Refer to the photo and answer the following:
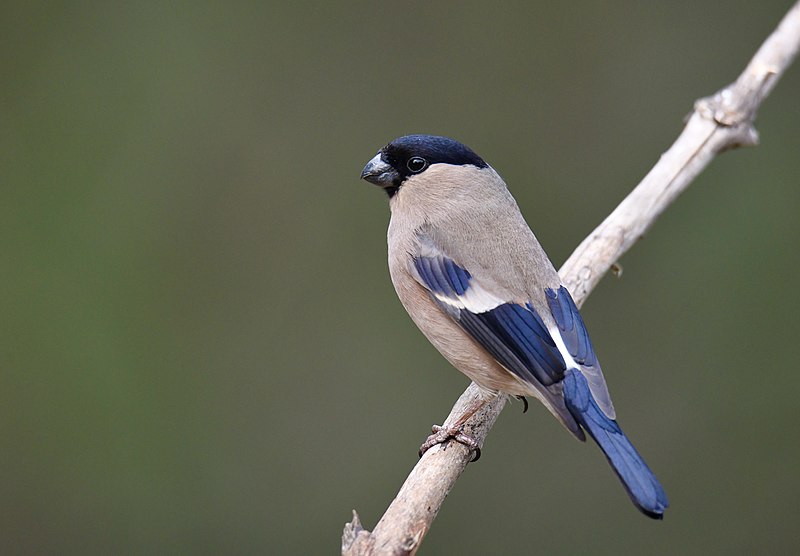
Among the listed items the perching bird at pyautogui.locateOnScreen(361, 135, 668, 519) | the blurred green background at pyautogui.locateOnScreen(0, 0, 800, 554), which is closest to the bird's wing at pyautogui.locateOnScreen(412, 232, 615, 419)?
the perching bird at pyautogui.locateOnScreen(361, 135, 668, 519)

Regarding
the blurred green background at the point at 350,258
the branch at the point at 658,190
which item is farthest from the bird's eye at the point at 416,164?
the blurred green background at the point at 350,258

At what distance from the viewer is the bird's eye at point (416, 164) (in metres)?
3.03

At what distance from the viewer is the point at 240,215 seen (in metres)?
4.91

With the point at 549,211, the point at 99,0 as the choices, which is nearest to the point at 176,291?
the point at 99,0

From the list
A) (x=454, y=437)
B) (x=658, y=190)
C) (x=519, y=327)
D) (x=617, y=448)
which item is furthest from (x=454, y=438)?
(x=658, y=190)

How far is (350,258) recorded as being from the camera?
190 inches

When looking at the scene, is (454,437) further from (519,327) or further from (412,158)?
(412,158)

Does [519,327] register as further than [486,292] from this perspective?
No

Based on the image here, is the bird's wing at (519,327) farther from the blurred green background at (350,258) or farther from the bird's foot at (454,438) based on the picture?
the blurred green background at (350,258)

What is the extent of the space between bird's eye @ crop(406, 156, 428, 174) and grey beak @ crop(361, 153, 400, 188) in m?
0.05

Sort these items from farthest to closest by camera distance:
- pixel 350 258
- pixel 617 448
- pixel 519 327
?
pixel 350 258, pixel 519 327, pixel 617 448

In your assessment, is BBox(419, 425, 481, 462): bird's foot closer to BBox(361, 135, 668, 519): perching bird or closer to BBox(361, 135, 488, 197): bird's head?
BBox(361, 135, 668, 519): perching bird

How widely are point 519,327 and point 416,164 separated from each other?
2.20 ft

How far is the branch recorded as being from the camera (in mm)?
2643
